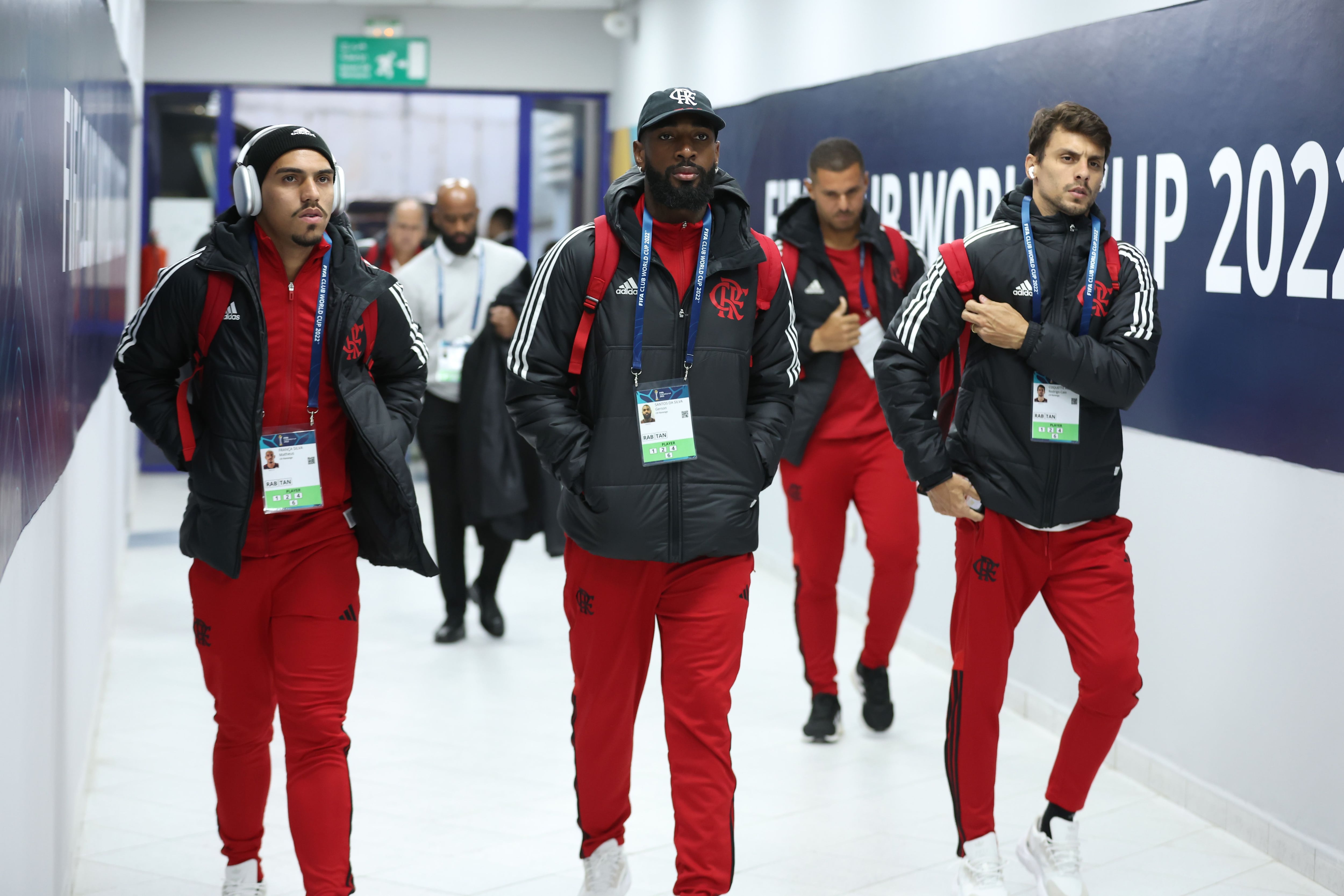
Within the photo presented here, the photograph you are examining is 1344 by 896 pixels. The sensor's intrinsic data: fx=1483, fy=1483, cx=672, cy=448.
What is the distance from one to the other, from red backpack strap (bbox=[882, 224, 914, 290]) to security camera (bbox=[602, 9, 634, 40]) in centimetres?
671

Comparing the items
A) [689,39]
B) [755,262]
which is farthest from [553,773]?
[689,39]

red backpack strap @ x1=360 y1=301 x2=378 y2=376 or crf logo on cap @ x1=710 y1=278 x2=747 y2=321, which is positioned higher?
crf logo on cap @ x1=710 y1=278 x2=747 y2=321

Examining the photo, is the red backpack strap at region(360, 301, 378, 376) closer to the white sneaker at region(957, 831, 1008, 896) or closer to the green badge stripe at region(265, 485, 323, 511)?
the green badge stripe at region(265, 485, 323, 511)

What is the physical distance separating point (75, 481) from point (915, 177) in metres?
3.41

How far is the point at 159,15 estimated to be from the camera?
441 inches

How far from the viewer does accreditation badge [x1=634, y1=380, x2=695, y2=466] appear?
2902 mm

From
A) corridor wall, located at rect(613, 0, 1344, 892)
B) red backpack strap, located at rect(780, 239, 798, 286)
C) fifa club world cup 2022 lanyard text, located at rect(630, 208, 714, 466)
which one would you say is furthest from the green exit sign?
fifa club world cup 2022 lanyard text, located at rect(630, 208, 714, 466)

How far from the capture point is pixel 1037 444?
3217 millimetres

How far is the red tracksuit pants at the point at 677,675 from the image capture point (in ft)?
9.59

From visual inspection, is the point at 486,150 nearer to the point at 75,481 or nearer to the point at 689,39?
the point at 689,39

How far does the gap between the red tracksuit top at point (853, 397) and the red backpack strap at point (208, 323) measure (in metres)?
2.14

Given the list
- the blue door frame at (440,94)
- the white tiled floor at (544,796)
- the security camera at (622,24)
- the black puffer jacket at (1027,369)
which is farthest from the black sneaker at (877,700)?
the blue door frame at (440,94)

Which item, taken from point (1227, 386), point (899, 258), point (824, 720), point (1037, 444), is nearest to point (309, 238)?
Result: point (1037, 444)

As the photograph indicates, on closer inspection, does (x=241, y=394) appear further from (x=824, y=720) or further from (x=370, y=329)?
(x=824, y=720)
